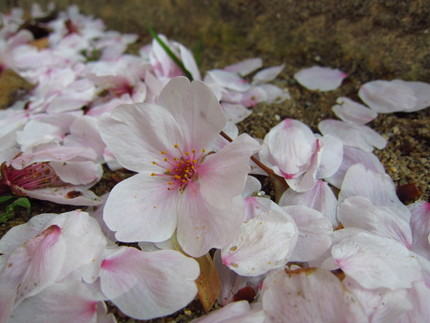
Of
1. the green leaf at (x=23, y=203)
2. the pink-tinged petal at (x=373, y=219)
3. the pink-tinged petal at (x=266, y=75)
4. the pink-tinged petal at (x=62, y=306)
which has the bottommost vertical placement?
the pink-tinged petal at (x=62, y=306)

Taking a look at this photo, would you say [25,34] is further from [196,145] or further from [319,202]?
[319,202]

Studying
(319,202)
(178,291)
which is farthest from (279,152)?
(178,291)

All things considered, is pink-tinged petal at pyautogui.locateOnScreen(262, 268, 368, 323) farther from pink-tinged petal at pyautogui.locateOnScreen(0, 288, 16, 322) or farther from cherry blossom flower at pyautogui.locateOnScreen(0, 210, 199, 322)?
pink-tinged petal at pyautogui.locateOnScreen(0, 288, 16, 322)

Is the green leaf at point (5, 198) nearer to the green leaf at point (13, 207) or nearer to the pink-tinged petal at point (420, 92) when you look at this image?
the green leaf at point (13, 207)

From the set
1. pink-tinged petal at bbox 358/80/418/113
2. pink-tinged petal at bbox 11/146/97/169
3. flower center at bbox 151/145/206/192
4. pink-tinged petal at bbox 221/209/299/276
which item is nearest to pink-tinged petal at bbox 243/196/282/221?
pink-tinged petal at bbox 221/209/299/276

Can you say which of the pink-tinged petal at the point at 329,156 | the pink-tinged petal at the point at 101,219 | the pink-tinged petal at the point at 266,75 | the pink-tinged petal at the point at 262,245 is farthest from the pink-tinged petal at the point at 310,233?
the pink-tinged petal at the point at 266,75
